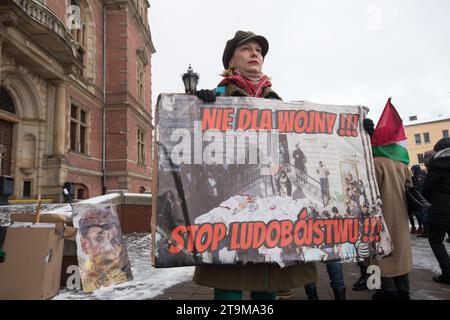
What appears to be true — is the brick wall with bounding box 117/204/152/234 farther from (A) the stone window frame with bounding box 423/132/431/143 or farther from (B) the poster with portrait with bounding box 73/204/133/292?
(A) the stone window frame with bounding box 423/132/431/143

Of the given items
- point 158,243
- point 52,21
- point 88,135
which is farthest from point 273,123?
point 88,135

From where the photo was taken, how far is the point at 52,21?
1023cm

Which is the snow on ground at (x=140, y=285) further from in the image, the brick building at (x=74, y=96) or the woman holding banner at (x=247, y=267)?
the brick building at (x=74, y=96)

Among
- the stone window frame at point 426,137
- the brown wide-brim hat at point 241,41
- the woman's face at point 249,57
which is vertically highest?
the stone window frame at point 426,137

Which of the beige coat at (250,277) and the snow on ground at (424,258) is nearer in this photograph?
the beige coat at (250,277)

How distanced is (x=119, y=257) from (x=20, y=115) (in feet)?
31.6

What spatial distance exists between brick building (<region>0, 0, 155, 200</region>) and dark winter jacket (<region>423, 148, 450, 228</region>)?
10.8 metres

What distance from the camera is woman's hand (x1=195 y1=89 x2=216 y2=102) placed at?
1873 millimetres

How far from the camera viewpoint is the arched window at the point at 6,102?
978cm

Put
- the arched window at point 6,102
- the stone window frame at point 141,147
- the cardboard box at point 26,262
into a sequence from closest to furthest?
the cardboard box at point 26,262, the arched window at point 6,102, the stone window frame at point 141,147

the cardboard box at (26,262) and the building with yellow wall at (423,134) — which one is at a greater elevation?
the building with yellow wall at (423,134)

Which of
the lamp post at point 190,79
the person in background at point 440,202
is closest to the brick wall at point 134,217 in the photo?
the lamp post at point 190,79

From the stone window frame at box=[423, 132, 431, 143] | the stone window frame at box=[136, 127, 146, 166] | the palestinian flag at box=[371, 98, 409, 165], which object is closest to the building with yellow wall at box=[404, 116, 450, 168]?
the stone window frame at box=[423, 132, 431, 143]

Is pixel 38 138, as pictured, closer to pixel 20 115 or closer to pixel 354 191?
pixel 20 115
